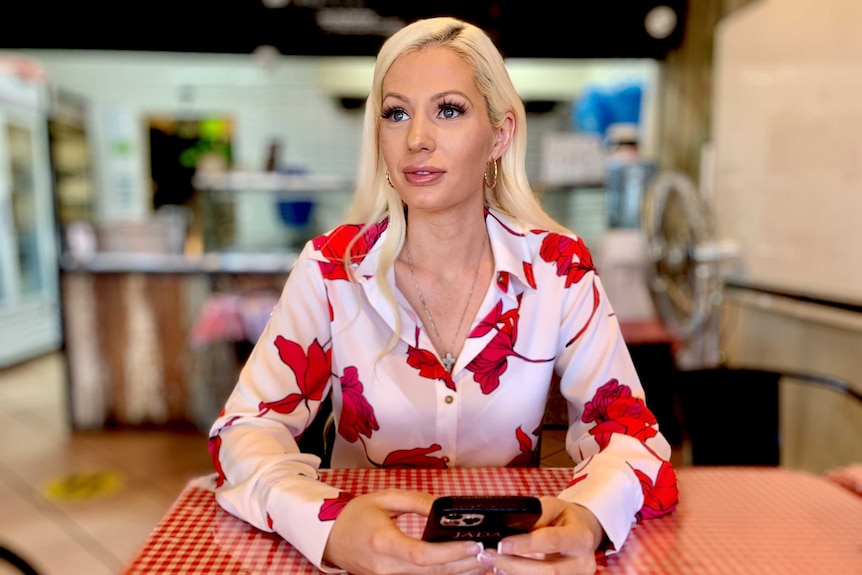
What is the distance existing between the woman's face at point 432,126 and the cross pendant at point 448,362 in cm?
29

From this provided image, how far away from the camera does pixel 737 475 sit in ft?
3.71

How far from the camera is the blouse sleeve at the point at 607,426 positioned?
908 millimetres

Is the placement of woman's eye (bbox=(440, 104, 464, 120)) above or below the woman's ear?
above

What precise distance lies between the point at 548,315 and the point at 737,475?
415mm

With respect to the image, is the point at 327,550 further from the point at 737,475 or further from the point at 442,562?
the point at 737,475

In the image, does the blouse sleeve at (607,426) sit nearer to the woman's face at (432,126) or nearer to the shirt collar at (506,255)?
the shirt collar at (506,255)

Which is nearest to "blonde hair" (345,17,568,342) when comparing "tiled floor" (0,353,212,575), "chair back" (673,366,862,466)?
"chair back" (673,366,862,466)

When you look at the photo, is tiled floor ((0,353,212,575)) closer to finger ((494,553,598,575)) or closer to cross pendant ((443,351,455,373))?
cross pendant ((443,351,455,373))

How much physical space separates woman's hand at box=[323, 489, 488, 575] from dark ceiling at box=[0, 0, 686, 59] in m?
3.50

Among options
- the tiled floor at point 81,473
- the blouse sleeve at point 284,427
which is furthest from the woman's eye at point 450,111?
the tiled floor at point 81,473

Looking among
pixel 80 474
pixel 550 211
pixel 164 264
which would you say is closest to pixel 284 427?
pixel 80 474

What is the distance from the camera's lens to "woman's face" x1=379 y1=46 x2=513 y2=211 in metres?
0.98

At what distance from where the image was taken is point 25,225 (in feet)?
19.4

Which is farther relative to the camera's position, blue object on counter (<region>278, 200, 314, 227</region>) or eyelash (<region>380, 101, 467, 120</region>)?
blue object on counter (<region>278, 200, 314, 227</region>)
